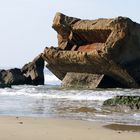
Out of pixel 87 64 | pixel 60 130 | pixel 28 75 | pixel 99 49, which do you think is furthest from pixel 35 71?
pixel 60 130

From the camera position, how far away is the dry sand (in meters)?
7.02

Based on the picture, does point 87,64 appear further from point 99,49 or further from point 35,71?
point 35,71

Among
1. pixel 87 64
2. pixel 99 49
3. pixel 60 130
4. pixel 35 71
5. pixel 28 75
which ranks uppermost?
pixel 60 130

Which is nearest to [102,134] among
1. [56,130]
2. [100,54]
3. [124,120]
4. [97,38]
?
[56,130]

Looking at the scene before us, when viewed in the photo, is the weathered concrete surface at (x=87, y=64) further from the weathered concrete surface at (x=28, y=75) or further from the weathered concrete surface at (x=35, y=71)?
the weathered concrete surface at (x=28, y=75)

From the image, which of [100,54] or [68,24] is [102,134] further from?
[68,24]

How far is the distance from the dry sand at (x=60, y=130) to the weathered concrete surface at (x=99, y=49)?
16.1 m

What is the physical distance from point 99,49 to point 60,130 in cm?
1793

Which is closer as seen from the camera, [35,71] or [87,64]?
[87,64]

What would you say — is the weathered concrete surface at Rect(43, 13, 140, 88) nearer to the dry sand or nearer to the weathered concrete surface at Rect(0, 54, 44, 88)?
the weathered concrete surface at Rect(0, 54, 44, 88)

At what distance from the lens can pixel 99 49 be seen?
83.9 feet

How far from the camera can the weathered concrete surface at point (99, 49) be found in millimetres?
25188

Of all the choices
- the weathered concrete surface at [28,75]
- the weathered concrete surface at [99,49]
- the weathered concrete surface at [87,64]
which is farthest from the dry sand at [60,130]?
the weathered concrete surface at [28,75]

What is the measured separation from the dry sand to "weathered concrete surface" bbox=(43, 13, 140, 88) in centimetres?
1615
